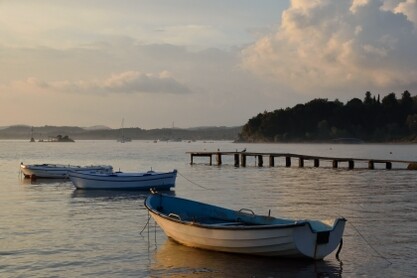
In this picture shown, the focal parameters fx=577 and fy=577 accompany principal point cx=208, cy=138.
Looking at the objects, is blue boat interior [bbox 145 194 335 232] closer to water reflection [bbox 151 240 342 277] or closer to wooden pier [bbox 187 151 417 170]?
water reflection [bbox 151 240 342 277]

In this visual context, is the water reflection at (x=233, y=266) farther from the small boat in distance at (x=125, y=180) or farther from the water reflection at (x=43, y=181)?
the water reflection at (x=43, y=181)

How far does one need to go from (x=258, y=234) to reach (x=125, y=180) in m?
24.8

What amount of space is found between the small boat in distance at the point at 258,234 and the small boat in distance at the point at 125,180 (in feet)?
66.8

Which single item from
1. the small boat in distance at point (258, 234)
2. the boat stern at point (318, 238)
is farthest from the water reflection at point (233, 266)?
the boat stern at point (318, 238)

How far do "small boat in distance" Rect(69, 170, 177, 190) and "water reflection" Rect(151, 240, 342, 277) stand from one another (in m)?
22.2

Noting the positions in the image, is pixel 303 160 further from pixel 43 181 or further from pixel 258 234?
pixel 258 234

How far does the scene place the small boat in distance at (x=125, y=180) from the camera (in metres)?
40.4

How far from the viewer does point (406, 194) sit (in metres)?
36.9

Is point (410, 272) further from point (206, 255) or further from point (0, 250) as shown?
point (0, 250)

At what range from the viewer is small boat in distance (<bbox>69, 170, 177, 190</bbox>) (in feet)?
133

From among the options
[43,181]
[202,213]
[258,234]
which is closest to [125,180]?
[43,181]

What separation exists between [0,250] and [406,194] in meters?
26.4

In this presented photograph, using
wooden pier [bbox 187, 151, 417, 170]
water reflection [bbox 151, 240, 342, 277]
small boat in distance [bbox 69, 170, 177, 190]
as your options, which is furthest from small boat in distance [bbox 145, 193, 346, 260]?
wooden pier [bbox 187, 151, 417, 170]

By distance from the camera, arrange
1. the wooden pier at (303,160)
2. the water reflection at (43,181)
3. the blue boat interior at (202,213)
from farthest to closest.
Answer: the wooden pier at (303,160) → the water reflection at (43,181) → the blue boat interior at (202,213)
